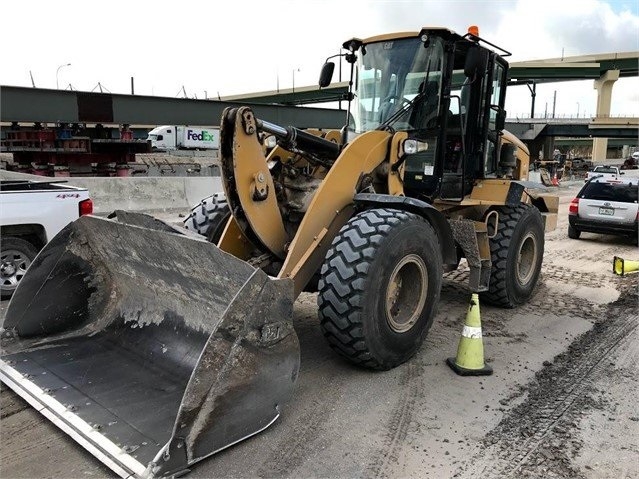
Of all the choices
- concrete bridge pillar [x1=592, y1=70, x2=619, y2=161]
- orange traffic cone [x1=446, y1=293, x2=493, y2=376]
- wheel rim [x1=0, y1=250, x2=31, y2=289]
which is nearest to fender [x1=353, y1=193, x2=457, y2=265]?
orange traffic cone [x1=446, y1=293, x2=493, y2=376]

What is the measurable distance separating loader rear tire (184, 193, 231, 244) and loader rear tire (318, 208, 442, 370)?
155 centimetres

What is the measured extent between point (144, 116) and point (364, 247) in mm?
16355

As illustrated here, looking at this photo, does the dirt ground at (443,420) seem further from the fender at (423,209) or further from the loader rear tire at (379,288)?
the fender at (423,209)

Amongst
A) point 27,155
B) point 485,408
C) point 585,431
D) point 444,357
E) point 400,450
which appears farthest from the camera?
point 27,155

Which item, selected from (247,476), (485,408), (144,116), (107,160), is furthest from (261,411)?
(107,160)

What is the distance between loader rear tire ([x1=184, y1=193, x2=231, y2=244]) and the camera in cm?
515

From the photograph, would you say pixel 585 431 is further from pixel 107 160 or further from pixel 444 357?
pixel 107 160

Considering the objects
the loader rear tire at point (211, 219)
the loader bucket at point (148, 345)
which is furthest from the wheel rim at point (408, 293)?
the loader rear tire at point (211, 219)

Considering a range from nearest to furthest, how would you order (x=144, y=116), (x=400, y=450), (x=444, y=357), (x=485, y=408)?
(x=400, y=450)
(x=485, y=408)
(x=444, y=357)
(x=144, y=116)

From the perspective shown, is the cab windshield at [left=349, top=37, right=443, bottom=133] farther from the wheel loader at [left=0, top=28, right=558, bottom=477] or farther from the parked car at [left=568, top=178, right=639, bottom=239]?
the parked car at [left=568, top=178, right=639, bottom=239]

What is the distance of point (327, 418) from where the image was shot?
3.56 metres

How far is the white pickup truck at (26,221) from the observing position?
239 inches

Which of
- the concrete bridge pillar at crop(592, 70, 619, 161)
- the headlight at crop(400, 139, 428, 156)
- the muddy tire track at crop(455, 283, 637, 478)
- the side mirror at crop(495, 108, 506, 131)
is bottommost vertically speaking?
the muddy tire track at crop(455, 283, 637, 478)

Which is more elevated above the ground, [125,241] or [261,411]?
[125,241]
